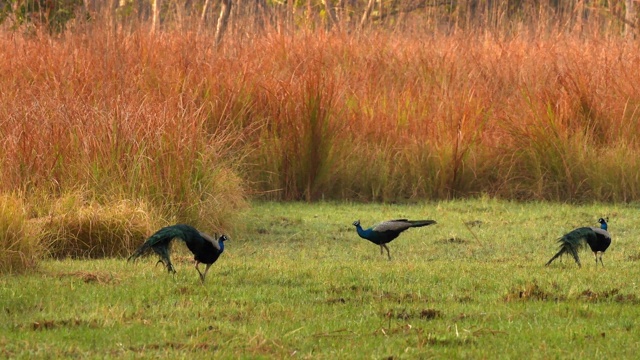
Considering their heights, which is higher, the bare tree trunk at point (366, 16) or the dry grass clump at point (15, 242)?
the dry grass clump at point (15, 242)

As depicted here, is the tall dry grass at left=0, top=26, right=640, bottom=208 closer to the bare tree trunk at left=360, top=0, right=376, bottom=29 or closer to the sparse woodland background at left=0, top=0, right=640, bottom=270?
the sparse woodland background at left=0, top=0, right=640, bottom=270

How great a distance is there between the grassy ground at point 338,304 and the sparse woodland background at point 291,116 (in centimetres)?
132

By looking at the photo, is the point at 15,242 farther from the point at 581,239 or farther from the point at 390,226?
the point at 581,239

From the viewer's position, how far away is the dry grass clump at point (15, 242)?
8562mm

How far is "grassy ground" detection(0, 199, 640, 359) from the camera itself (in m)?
6.16

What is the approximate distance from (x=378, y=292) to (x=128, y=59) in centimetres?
774

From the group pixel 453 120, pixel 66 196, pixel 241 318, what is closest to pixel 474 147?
pixel 453 120

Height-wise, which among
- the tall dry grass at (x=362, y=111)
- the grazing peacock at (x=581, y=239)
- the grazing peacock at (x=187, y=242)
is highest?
the grazing peacock at (x=187, y=242)

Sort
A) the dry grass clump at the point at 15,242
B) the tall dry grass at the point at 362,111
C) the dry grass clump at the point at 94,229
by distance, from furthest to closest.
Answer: the tall dry grass at the point at 362,111
the dry grass clump at the point at 94,229
the dry grass clump at the point at 15,242

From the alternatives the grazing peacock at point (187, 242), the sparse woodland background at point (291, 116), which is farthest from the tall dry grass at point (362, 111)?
the grazing peacock at point (187, 242)

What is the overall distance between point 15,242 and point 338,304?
2665 mm

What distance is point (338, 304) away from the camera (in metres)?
7.45

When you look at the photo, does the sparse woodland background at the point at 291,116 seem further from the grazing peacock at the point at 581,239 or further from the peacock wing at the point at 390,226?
the grazing peacock at the point at 581,239

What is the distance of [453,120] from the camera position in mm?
14773
